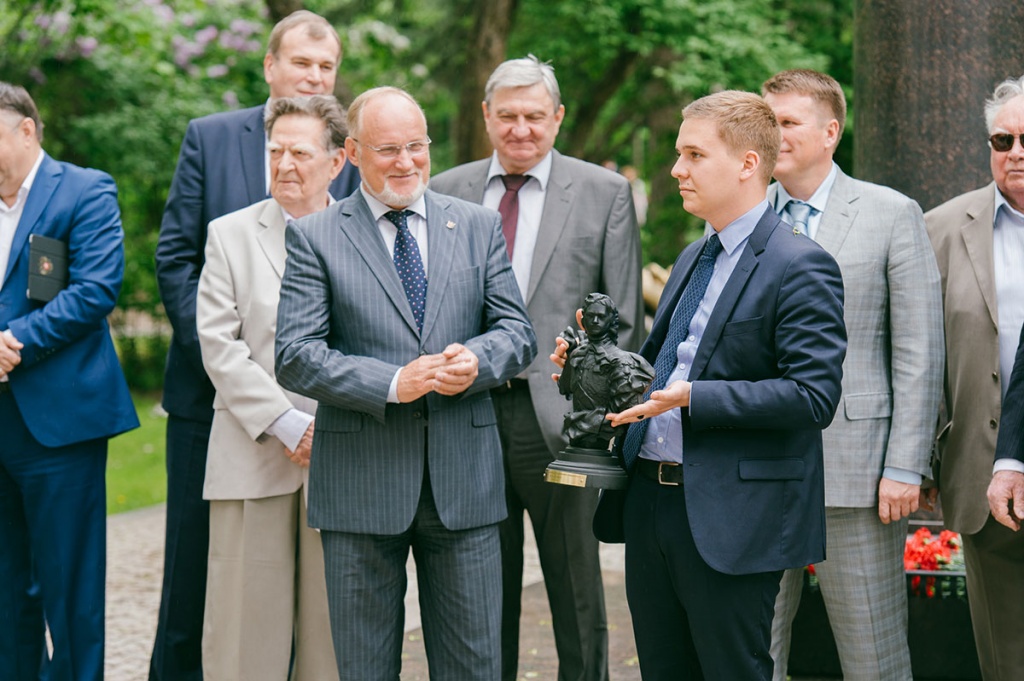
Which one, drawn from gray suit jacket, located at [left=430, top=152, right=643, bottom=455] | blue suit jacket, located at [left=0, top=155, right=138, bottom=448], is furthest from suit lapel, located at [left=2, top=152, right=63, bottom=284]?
gray suit jacket, located at [left=430, top=152, right=643, bottom=455]

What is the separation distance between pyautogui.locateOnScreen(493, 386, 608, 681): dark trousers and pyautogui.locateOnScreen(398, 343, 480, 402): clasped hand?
4.04 feet

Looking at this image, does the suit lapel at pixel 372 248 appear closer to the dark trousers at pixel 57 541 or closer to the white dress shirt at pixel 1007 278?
the dark trousers at pixel 57 541

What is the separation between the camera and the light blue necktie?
4.45m

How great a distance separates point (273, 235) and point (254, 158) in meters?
0.70

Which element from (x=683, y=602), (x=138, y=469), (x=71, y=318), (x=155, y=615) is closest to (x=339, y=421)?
(x=683, y=602)

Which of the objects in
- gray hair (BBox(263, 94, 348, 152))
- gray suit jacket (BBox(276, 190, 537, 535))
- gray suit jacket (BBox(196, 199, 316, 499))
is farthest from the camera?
gray hair (BBox(263, 94, 348, 152))

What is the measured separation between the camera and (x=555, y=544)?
5.09m

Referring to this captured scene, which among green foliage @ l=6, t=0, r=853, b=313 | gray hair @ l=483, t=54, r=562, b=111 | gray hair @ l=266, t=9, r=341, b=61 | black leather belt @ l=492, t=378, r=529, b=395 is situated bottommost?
black leather belt @ l=492, t=378, r=529, b=395

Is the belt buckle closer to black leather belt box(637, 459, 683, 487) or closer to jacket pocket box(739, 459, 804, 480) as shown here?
black leather belt box(637, 459, 683, 487)

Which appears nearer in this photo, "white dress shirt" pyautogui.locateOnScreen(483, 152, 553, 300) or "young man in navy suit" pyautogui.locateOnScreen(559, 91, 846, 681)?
"young man in navy suit" pyautogui.locateOnScreen(559, 91, 846, 681)

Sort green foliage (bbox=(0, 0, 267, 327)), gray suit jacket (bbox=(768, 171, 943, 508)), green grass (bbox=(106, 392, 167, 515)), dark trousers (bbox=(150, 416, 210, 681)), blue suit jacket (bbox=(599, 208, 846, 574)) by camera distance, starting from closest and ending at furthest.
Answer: blue suit jacket (bbox=(599, 208, 846, 574)) → gray suit jacket (bbox=(768, 171, 943, 508)) → dark trousers (bbox=(150, 416, 210, 681)) → green grass (bbox=(106, 392, 167, 515)) → green foliage (bbox=(0, 0, 267, 327))

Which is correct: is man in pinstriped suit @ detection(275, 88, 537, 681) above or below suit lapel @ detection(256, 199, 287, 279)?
below

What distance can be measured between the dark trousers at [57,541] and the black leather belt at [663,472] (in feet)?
8.44

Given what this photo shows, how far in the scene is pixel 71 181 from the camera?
205 inches
